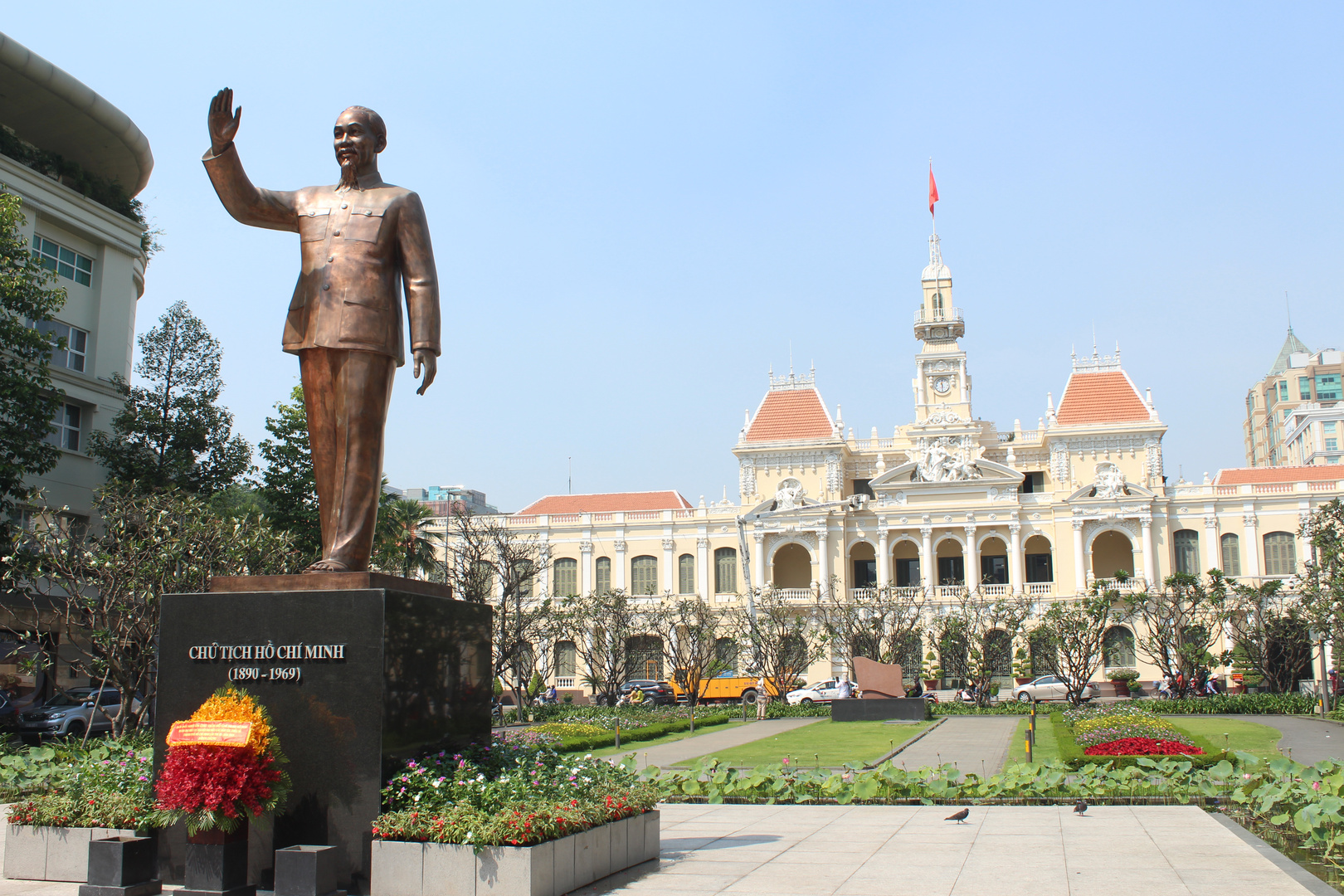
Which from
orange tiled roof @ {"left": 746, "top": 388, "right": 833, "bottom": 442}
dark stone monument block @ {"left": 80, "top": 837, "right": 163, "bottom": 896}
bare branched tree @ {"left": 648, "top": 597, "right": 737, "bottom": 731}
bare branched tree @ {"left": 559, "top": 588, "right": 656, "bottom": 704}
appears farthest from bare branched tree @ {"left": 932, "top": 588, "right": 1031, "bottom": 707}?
Result: dark stone monument block @ {"left": 80, "top": 837, "right": 163, "bottom": 896}

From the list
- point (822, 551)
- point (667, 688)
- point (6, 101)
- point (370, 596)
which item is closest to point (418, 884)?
point (370, 596)

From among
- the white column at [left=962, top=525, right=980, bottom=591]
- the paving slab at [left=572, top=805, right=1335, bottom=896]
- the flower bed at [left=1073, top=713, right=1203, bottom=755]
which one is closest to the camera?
the paving slab at [left=572, top=805, right=1335, bottom=896]

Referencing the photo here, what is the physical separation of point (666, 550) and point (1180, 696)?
25905 mm

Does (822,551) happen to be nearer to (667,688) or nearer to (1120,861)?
(667,688)

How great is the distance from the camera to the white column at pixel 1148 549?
47.3m

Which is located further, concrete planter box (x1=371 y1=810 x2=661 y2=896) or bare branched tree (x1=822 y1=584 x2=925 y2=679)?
bare branched tree (x1=822 y1=584 x2=925 y2=679)

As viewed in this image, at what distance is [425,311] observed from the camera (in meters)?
7.98

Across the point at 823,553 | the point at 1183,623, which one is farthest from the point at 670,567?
the point at 1183,623

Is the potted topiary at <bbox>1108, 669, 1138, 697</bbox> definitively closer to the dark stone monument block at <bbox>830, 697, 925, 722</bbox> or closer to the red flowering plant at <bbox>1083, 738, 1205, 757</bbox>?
the dark stone monument block at <bbox>830, 697, 925, 722</bbox>

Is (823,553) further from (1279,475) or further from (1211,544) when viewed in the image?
(1279,475)

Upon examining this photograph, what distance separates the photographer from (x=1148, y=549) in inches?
1880

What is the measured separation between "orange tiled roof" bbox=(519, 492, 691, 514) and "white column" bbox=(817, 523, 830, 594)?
7.22 m

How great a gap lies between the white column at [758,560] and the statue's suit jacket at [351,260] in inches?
1746

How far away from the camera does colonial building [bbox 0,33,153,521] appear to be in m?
29.2
